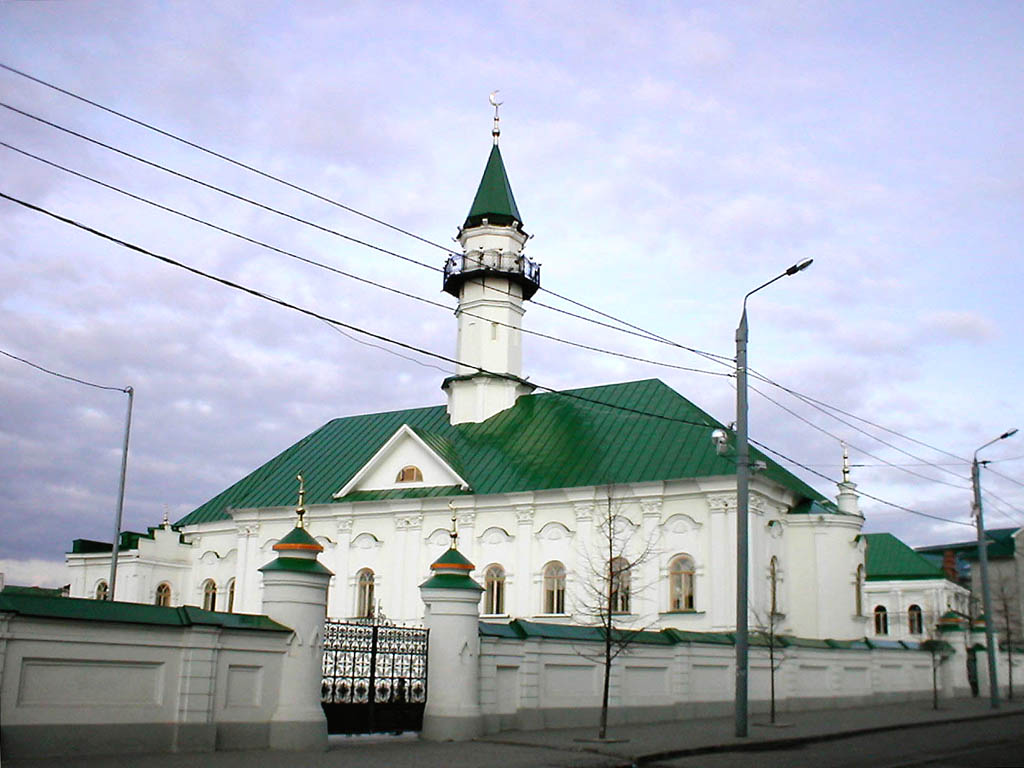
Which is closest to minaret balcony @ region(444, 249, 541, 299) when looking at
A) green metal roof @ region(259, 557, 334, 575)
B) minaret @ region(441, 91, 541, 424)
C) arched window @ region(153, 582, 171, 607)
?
minaret @ region(441, 91, 541, 424)

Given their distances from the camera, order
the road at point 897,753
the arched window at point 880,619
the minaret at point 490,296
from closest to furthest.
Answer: the road at point 897,753, the minaret at point 490,296, the arched window at point 880,619

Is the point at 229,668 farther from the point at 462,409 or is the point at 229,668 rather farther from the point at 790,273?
the point at 462,409

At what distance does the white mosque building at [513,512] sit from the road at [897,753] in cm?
803

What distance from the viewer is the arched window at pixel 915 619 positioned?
55.1 m

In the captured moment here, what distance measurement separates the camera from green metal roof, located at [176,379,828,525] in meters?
34.3

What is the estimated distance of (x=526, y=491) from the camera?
1379 inches

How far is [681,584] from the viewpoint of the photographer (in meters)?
32.6

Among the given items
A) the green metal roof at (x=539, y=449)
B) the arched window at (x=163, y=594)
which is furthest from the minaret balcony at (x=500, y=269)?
the arched window at (x=163, y=594)

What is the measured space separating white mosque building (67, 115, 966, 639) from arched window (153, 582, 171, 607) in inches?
3.4

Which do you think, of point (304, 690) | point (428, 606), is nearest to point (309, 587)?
point (304, 690)

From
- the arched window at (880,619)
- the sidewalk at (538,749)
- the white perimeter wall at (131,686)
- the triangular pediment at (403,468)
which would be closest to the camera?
the white perimeter wall at (131,686)

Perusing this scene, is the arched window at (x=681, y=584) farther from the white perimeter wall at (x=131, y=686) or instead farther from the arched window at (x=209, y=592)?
the arched window at (x=209, y=592)

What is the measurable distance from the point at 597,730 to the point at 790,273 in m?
9.65

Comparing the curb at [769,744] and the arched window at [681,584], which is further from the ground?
the arched window at [681,584]
